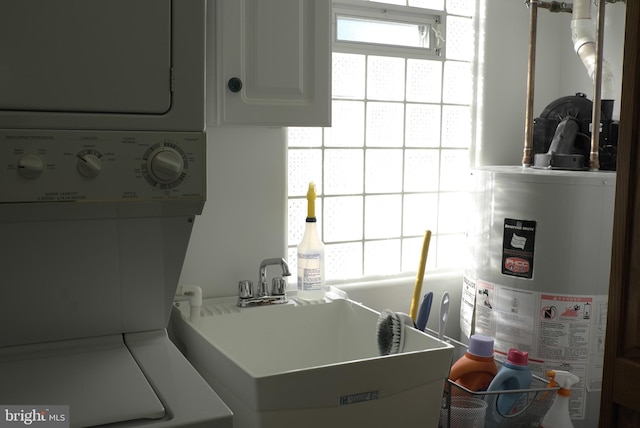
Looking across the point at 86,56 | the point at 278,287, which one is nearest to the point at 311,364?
the point at 278,287

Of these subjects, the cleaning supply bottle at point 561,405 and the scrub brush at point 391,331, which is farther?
the cleaning supply bottle at point 561,405

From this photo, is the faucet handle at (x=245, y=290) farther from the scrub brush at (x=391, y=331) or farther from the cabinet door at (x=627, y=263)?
the cabinet door at (x=627, y=263)

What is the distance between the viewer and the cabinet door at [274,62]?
1.65 meters

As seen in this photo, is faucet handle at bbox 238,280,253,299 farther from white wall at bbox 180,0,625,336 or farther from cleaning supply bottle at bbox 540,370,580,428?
cleaning supply bottle at bbox 540,370,580,428

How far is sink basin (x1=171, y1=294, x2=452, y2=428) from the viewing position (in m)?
1.32

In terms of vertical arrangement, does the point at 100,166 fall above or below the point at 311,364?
above

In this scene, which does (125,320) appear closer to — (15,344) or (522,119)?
Answer: (15,344)

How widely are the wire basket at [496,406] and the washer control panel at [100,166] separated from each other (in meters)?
1.02

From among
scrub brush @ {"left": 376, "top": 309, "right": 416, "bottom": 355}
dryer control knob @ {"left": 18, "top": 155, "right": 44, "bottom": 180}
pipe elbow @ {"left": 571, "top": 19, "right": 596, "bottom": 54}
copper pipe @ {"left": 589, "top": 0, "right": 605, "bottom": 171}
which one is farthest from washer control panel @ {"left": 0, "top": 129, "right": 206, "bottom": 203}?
pipe elbow @ {"left": 571, "top": 19, "right": 596, "bottom": 54}

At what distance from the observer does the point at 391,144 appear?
2.45 meters

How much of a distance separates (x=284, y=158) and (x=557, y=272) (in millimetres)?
936

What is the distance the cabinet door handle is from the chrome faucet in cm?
55

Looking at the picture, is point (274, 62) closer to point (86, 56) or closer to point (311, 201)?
point (311, 201)

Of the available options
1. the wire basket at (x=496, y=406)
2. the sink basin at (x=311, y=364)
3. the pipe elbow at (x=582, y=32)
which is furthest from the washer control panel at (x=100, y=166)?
the pipe elbow at (x=582, y=32)
